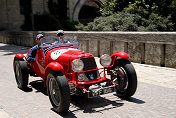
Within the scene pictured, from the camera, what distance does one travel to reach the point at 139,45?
380 inches

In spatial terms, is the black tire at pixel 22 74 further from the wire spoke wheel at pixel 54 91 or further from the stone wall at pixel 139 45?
the stone wall at pixel 139 45

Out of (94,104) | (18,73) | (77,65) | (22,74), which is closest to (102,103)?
(94,104)

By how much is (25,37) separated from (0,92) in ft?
41.2

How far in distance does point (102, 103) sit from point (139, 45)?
501 centimetres

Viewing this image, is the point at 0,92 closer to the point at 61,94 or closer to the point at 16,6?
the point at 61,94

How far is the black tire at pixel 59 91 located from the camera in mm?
4375

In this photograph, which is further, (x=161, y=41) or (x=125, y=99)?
(x=161, y=41)

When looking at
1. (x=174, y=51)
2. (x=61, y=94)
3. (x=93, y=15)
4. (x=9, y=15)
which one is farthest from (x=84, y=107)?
(x=93, y=15)

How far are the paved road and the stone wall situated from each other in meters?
1.83

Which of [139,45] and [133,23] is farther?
[133,23]

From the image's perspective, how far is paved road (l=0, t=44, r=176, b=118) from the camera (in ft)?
15.1

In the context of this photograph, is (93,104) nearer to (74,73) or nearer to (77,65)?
(74,73)

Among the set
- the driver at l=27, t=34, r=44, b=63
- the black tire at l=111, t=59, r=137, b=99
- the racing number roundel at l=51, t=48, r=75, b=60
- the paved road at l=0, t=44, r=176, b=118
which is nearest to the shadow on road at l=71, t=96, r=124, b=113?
the paved road at l=0, t=44, r=176, b=118

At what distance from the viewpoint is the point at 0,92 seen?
6.27m
